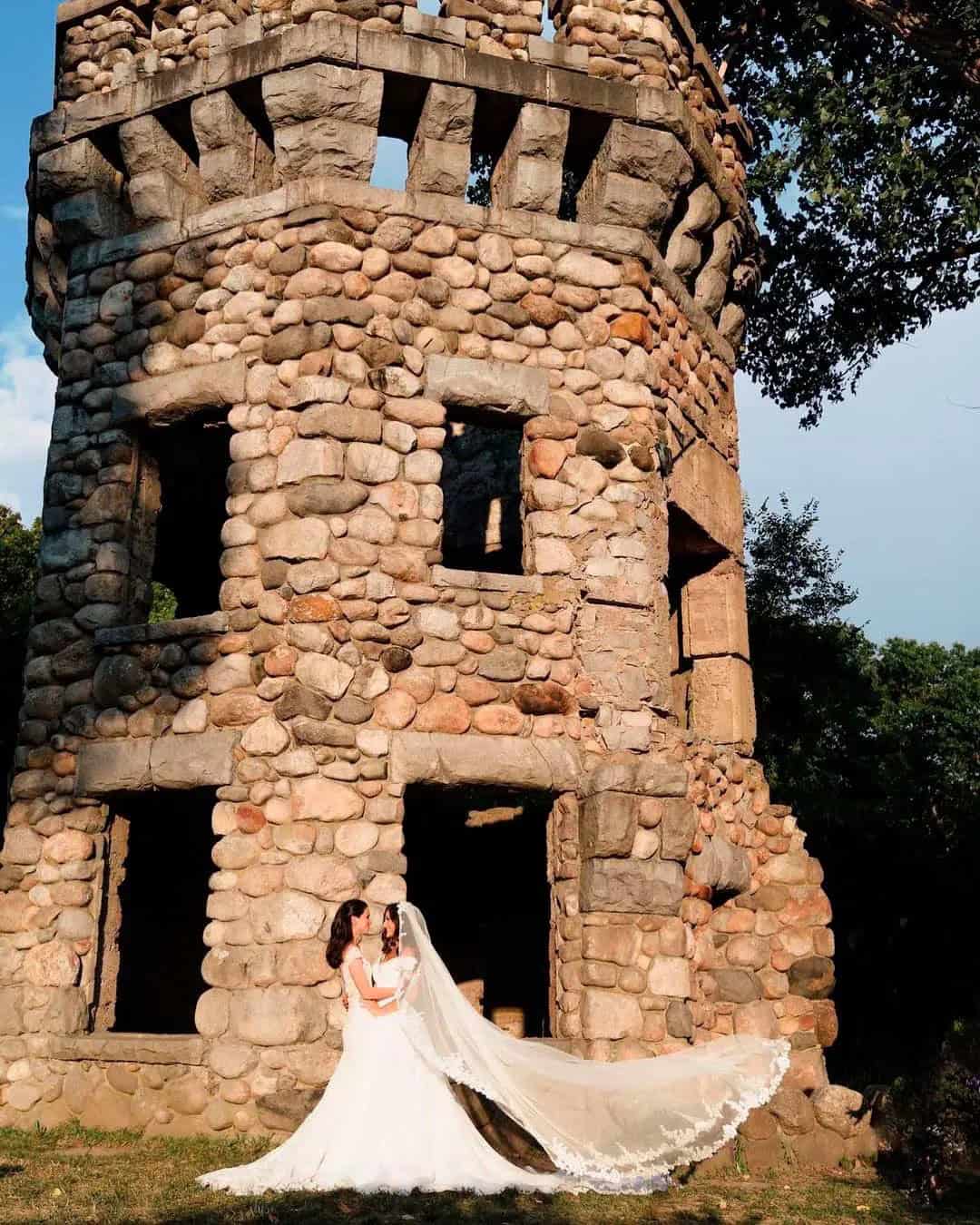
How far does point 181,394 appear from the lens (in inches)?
336

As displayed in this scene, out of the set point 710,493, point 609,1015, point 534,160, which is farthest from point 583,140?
point 609,1015

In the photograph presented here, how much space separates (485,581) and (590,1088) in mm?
3130

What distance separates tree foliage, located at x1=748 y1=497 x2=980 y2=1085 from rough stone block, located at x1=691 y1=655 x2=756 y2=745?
3.82 metres

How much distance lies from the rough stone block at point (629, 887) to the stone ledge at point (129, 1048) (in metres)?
2.41

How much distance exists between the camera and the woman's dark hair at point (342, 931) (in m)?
6.68

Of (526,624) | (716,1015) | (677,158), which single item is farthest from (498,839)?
(677,158)

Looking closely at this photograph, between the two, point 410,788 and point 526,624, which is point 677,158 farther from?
point 410,788

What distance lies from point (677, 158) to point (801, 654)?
388 inches

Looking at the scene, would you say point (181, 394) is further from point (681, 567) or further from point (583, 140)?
point (681, 567)

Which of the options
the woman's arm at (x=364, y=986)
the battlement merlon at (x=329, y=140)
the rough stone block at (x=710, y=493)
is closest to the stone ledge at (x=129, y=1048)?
the woman's arm at (x=364, y=986)

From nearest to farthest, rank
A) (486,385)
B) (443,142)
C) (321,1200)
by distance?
(321,1200)
(486,385)
(443,142)

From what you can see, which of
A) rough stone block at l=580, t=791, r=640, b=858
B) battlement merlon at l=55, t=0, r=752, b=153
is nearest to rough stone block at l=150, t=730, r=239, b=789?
rough stone block at l=580, t=791, r=640, b=858

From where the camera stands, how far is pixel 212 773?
25.5ft

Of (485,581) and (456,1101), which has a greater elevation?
(485,581)
